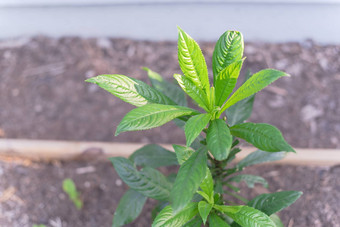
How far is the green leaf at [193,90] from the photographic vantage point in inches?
44.9

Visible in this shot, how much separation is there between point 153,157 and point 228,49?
30.5 inches

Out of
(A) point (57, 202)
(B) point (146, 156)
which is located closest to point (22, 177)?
(A) point (57, 202)

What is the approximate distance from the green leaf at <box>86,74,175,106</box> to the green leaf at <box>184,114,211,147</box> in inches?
7.3

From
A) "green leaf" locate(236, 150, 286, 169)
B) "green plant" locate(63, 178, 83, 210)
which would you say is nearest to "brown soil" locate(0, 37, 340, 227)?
"green plant" locate(63, 178, 83, 210)

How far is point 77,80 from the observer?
2764 millimetres

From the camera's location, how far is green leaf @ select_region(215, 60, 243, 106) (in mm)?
1062

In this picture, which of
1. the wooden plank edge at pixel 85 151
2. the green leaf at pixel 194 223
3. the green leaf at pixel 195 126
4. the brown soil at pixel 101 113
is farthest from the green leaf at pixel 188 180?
the brown soil at pixel 101 113

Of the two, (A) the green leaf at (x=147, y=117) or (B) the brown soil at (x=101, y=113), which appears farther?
(B) the brown soil at (x=101, y=113)

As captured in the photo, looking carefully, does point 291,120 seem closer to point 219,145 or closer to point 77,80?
point 219,145

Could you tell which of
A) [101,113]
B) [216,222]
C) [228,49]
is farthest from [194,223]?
[101,113]

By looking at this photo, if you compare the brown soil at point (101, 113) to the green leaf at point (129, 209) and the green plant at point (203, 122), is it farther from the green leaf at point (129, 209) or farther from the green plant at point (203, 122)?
the green plant at point (203, 122)

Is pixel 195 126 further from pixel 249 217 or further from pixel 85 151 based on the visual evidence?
pixel 85 151

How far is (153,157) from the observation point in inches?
66.4

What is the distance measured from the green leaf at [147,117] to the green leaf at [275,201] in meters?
0.54
